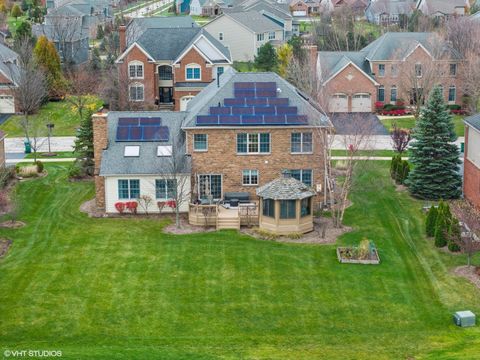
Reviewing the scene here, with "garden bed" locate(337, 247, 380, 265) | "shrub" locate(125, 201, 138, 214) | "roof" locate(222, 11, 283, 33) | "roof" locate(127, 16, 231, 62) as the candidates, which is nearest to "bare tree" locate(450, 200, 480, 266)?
"garden bed" locate(337, 247, 380, 265)

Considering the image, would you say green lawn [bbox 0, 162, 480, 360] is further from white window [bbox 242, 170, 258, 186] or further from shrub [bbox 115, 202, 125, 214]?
white window [bbox 242, 170, 258, 186]

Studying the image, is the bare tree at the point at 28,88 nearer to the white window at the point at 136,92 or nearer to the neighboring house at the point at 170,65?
the neighboring house at the point at 170,65

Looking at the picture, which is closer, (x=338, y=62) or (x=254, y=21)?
(x=338, y=62)

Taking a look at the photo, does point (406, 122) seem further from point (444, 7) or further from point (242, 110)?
point (444, 7)

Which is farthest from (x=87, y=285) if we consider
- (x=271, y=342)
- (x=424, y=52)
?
(x=424, y=52)

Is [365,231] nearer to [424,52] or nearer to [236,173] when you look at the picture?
[236,173]

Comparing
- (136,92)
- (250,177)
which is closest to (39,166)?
(250,177)
